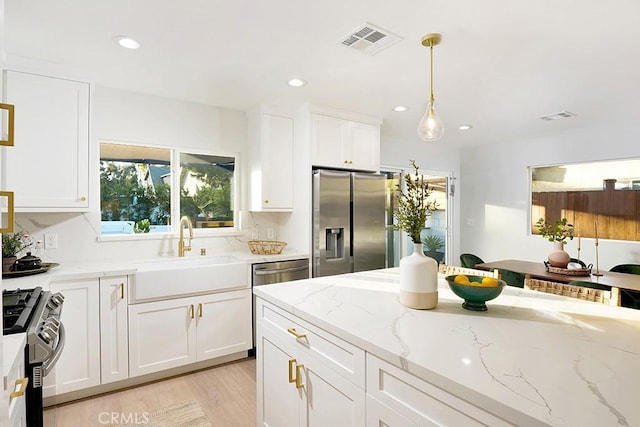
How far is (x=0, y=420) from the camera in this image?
89 cm

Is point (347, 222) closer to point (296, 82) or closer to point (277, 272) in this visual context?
point (277, 272)

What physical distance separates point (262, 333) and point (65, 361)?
160cm

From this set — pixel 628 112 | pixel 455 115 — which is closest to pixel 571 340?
pixel 455 115

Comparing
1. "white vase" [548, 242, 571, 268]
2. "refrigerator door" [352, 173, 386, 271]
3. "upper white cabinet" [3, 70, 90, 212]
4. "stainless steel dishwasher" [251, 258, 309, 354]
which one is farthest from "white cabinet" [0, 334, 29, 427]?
"white vase" [548, 242, 571, 268]

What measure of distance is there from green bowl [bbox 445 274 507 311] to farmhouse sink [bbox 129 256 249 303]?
2.05 m

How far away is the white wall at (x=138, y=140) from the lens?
2928 millimetres

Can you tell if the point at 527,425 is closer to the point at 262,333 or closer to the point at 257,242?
the point at 262,333

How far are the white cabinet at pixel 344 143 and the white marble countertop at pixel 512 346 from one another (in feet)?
6.66

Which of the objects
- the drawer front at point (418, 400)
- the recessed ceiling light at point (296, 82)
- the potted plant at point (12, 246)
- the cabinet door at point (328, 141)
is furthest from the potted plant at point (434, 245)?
the potted plant at point (12, 246)

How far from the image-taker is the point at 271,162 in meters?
3.65

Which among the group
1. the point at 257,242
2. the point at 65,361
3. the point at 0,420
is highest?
the point at 257,242

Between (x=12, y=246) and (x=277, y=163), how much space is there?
86.6 inches

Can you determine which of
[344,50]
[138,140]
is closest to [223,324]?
[138,140]

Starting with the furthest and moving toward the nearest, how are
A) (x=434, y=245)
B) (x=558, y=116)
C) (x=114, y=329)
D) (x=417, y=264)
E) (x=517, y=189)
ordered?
(x=434, y=245) → (x=517, y=189) → (x=558, y=116) → (x=114, y=329) → (x=417, y=264)
